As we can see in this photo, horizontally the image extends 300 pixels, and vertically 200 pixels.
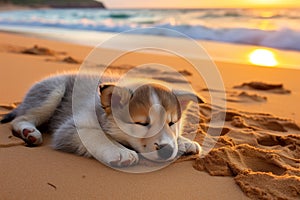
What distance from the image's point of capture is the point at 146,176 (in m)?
2.60

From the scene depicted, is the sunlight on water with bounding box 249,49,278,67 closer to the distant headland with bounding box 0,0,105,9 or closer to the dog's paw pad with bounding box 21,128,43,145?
the dog's paw pad with bounding box 21,128,43,145

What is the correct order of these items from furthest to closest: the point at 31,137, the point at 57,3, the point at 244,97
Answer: the point at 57,3, the point at 244,97, the point at 31,137

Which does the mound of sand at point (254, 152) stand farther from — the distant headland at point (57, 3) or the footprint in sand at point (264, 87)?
the distant headland at point (57, 3)

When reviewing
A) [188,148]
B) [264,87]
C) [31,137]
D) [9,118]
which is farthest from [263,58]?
[31,137]

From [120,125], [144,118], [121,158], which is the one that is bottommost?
[121,158]

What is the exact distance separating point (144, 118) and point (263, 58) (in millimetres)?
7645

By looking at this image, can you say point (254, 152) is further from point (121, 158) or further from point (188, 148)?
point (121, 158)

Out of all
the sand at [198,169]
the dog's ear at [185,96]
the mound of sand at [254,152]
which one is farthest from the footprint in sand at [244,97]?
the dog's ear at [185,96]

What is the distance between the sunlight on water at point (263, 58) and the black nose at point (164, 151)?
617 centimetres

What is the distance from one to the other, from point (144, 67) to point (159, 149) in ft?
15.7

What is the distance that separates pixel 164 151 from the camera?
2.66m

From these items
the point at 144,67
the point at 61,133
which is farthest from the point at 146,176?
the point at 144,67

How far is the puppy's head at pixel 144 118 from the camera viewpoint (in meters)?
2.66

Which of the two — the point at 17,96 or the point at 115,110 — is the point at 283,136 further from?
the point at 17,96
